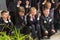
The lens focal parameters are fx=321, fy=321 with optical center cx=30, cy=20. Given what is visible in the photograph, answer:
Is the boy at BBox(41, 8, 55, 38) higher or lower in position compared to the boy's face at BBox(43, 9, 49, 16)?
lower

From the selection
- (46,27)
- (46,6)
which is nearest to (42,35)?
(46,27)

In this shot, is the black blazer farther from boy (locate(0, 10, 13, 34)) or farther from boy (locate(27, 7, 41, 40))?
boy (locate(0, 10, 13, 34))

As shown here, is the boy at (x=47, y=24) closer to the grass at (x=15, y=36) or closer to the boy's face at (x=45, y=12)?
the boy's face at (x=45, y=12)

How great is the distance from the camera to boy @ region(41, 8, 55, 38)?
9.06 ft

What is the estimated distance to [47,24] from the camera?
2.79 metres

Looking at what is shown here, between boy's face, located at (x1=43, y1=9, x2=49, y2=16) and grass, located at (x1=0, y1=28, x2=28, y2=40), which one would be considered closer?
grass, located at (x1=0, y1=28, x2=28, y2=40)

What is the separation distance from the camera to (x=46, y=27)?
2.79 m

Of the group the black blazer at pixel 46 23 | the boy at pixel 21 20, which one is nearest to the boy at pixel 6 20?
the boy at pixel 21 20

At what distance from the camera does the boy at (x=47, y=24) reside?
2762 millimetres

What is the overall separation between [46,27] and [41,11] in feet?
0.49

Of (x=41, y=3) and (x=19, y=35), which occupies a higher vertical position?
(x=41, y=3)

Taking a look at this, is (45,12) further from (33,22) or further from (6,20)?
(6,20)

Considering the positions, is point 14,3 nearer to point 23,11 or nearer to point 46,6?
point 23,11

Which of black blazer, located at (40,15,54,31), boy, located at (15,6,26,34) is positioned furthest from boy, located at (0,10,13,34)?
black blazer, located at (40,15,54,31)
